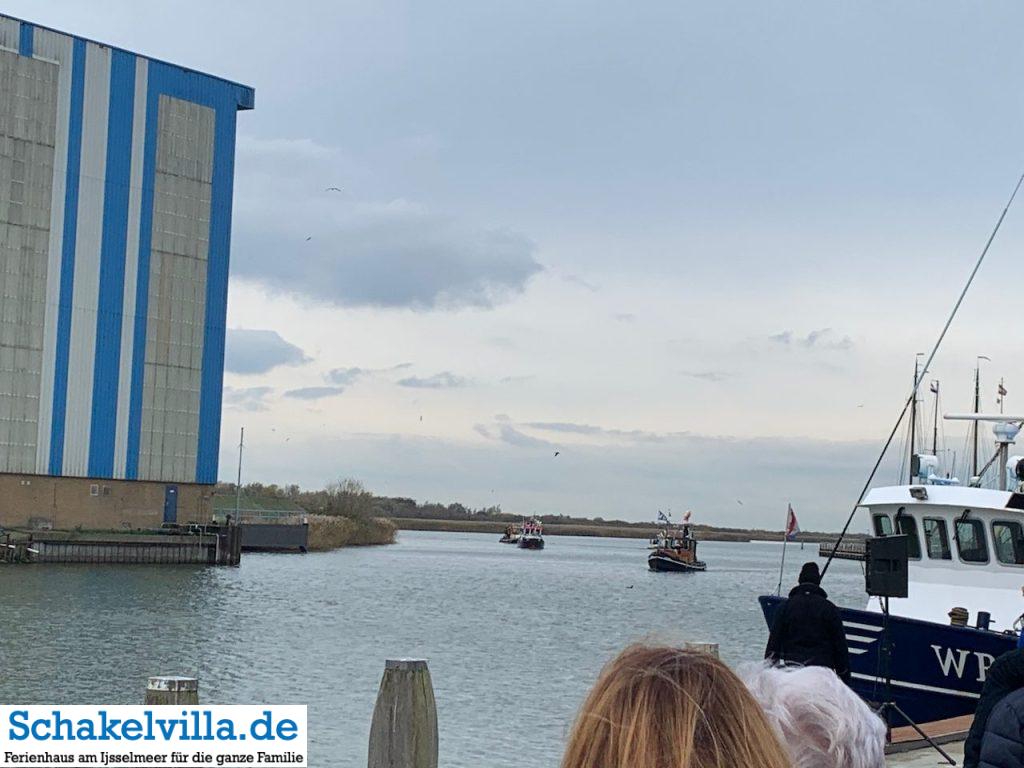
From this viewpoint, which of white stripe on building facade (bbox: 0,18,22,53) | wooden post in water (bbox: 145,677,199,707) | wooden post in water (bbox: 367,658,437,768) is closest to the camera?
wooden post in water (bbox: 145,677,199,707)

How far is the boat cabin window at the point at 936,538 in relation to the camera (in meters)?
23.0

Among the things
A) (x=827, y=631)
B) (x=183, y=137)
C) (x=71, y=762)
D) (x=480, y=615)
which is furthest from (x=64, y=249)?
(x=71, y=762)

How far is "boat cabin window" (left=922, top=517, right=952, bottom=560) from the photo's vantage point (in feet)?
75.6

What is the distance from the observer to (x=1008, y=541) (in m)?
22.7

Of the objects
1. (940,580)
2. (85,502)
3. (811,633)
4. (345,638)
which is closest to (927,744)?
(811,633)

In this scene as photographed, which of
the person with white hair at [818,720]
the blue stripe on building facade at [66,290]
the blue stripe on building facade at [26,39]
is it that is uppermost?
the blue stripe on building facade at [26,39]

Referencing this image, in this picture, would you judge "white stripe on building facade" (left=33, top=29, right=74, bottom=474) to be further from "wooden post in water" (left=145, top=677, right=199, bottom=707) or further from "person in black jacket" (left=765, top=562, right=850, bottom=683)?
"wooden post in water" (left=145, top=677, right=199, bottom=707)

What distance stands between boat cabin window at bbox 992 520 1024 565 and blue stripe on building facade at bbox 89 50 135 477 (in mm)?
57895

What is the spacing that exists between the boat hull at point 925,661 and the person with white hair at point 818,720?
1784 cm

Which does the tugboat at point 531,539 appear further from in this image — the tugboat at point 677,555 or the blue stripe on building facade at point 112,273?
the blue stripe on building facade at point 112,273

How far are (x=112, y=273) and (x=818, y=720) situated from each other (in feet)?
241

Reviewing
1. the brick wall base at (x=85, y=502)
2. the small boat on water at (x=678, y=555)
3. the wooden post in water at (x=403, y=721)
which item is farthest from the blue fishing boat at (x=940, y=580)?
the small boat on water at (x=678, y=555)

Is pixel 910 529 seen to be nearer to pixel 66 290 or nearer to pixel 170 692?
pixel 170 692

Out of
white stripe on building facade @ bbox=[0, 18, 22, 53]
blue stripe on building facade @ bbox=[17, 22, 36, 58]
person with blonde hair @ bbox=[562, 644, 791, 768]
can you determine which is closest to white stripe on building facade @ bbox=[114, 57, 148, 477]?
blue stripe on building facade @ bbox=[17, 22, 36, 58]
